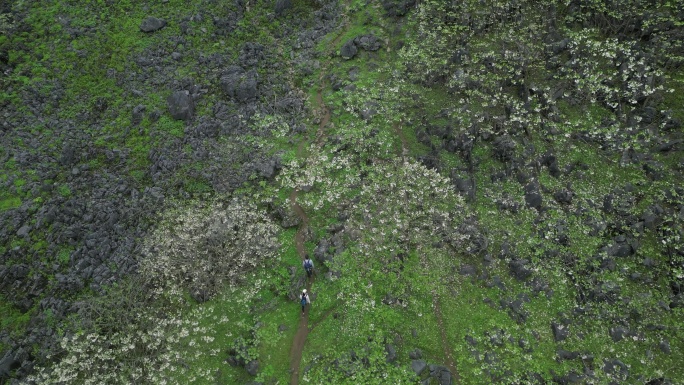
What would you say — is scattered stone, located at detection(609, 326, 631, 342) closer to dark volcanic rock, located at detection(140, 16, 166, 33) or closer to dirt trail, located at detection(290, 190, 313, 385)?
dirt trail, located at detection(290, 190, 313, 385)

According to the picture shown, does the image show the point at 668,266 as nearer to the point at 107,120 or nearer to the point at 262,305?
the point at 262,305

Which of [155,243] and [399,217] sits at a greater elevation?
[399,217]

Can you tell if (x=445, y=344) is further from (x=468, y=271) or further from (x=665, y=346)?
(x=665, y=346)

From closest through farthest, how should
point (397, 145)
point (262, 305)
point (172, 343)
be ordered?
point (172, 343), point (262, 305), point (397, 145)

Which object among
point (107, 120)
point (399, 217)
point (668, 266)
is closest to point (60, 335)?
point (107, 120)

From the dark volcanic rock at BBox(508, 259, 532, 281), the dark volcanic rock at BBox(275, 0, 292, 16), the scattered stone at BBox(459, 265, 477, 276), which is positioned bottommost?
the scattered stone at BBox(459, 265, 477, 276)

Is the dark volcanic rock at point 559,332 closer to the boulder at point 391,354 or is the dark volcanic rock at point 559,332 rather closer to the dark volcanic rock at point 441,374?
the dark volcanic rock at point 441,374

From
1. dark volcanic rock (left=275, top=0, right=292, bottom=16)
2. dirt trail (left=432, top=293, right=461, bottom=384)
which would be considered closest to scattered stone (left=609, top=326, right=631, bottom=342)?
dirt trail (left=432, top=293, right=461, bottom=384)

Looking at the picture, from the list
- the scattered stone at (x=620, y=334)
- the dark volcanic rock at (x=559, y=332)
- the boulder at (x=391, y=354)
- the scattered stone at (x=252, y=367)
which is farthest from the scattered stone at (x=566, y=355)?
the scattered stone at (x=252, y=367)
